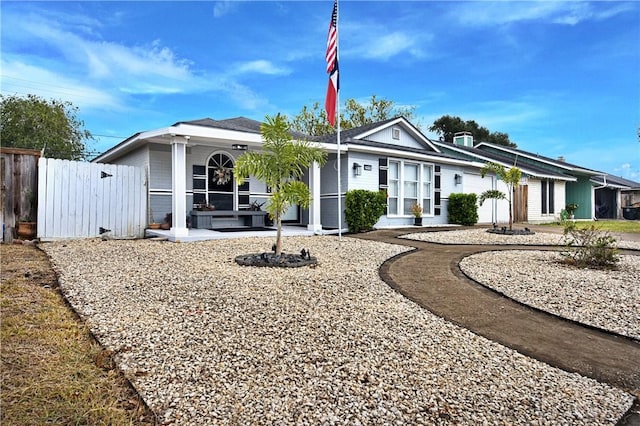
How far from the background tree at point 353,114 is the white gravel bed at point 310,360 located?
28206 mm

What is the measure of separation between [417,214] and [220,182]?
7.05 meters

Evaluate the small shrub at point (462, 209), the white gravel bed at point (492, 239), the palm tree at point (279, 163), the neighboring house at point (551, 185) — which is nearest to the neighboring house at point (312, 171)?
the small shrub at point (462, 209)

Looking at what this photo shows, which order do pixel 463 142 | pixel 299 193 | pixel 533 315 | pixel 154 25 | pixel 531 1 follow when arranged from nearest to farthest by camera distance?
pixel 533 315, pixel 299 193, pixel 531 1, pixel 154 25, pixel 463 142

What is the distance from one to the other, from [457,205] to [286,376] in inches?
541

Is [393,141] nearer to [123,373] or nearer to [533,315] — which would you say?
[533,315]

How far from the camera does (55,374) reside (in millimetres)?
2369

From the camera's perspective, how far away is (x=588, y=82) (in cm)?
1383

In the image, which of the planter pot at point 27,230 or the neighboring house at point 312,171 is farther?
the neighboring house at point 312,171

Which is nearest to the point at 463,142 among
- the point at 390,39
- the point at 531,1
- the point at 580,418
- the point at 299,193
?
the point at 390,39

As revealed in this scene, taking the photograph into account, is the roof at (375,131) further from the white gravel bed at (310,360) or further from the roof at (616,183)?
the roof at (616,183)

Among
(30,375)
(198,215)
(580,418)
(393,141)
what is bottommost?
A: (580,418)

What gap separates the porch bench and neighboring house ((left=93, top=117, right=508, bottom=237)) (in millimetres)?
368

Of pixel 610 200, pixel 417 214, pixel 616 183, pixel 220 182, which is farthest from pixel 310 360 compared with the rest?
pixel 616 183

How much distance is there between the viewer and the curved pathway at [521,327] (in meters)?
2.86
